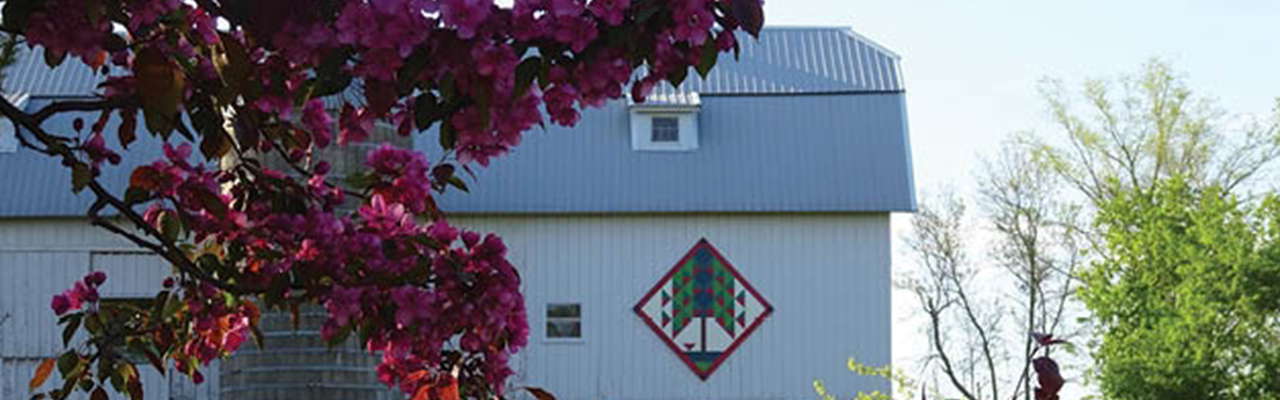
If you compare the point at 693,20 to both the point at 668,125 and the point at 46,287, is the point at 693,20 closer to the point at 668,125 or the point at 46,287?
the point at 46,287

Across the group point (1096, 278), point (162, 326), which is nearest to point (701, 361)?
point (1096, 278)

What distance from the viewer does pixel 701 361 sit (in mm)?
25094

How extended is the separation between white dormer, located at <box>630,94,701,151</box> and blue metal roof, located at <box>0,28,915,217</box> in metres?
0.11

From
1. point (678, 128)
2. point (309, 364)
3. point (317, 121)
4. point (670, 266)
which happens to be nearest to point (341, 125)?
point (317, 121)

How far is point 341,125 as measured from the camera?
376cm

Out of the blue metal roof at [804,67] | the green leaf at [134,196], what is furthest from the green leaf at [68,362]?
the blue metal roof at [804,67]

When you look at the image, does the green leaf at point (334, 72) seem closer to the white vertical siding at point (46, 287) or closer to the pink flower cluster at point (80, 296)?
the pink flower cluster at point (80, 296)

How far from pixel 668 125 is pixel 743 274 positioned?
2424mm

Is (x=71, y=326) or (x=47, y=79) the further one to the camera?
(x=47, y=79)

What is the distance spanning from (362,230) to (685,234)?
21.6 metres

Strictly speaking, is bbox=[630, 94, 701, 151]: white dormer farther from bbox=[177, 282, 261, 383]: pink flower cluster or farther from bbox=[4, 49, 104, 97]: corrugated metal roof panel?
bbox=[177, 282, 261, 383]: pink flower cluster

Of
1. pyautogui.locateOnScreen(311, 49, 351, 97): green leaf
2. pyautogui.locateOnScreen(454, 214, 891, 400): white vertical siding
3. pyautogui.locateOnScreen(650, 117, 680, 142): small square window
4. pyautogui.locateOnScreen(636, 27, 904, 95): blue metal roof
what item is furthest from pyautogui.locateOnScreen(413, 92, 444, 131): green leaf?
pyautogui.locateOnScreen(650, 117, 680, 142): small square window

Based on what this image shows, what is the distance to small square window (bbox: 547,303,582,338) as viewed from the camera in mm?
25438

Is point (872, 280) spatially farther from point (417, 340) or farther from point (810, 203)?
point (417, 340)
